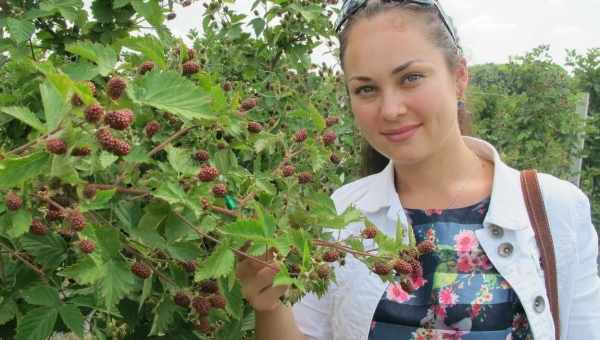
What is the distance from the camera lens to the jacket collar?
1.46m

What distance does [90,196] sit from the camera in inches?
35.1

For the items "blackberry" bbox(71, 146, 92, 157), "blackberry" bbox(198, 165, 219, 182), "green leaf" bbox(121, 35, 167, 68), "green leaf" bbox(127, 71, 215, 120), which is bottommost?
"blackberry" bbox(198, 165, 219, 182)

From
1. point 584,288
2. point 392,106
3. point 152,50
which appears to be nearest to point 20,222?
point 152,50

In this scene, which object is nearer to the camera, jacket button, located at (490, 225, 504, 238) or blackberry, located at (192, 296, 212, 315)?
blackberry, located at (192, 296, 212, 315)

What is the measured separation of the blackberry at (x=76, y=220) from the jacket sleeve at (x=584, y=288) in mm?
1034

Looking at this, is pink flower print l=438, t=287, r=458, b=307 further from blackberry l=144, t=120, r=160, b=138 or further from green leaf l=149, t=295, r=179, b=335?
blackberry l=144, t=120, r=160, b=138

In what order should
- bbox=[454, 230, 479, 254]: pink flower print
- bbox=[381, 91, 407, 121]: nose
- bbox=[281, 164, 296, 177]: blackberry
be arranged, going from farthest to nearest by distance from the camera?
bbox=[454, 230, 479, 254]: pink flower print < bbox=[381, 91, 407, 121]: nose < bbox=[281, 164, 296, 177]: blackberry

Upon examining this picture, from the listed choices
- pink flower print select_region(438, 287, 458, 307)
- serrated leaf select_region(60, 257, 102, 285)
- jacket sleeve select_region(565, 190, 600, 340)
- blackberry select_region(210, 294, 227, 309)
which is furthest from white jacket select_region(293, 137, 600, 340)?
serrated leaf select_region(60, 257, 102, 285)

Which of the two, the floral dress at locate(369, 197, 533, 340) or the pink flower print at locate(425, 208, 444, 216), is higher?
the pink flower print at locate(425, 208, 444, 216)

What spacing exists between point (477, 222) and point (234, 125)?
674 mm

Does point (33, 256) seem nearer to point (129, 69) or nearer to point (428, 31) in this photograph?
point (129, 69)

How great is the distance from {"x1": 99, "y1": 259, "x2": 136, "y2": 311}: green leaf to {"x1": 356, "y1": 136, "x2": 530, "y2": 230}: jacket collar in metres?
0.74

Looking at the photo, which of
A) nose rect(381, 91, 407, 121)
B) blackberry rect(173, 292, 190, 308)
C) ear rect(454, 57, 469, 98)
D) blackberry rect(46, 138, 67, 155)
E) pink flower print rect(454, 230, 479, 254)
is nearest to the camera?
blackberry rect(46, 138, 67, 155)

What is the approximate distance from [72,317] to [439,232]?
787 mm
